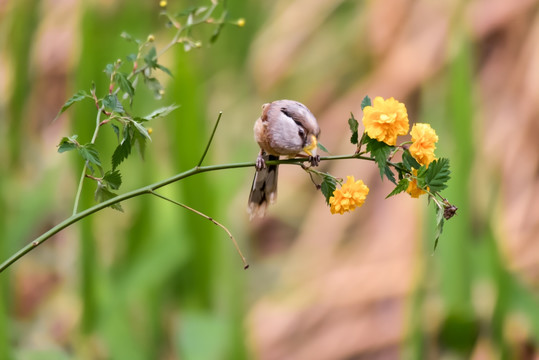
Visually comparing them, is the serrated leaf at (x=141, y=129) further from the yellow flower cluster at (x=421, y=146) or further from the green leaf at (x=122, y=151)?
the yellow flower cluster at (x=421, y=146)

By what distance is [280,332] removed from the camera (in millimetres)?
→ 1308

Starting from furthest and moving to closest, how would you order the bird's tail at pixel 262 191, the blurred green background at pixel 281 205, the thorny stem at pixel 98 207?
the blurred green background at pixel 281 205
the bird's tail at pixel 262 191
the thorny stem at pixel 98 207

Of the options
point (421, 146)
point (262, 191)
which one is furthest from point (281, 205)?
point (421, 146)

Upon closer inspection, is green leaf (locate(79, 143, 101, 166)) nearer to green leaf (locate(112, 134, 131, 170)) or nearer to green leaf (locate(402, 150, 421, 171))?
green leaf (locate(112, 134, 131, 170))

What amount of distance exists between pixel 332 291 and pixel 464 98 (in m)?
0.43

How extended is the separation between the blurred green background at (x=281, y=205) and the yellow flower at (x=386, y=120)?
25.9 inches

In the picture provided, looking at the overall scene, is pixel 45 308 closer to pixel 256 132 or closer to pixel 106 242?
pixel 106 242

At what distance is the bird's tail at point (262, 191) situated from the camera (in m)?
0.43

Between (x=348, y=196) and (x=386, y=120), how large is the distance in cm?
4

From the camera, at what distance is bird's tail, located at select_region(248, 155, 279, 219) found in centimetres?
43

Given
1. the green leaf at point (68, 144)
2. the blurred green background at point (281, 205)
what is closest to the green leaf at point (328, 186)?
the green leaf at point (68, 144)

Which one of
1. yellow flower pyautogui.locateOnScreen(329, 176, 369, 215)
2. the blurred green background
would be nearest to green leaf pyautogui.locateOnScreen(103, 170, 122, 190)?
yellow flower pyautogui.locateOnScreen(329, 176, 369, 215)

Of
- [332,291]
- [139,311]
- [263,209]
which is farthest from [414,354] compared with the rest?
[263,209]

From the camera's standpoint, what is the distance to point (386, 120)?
323 millimetres
